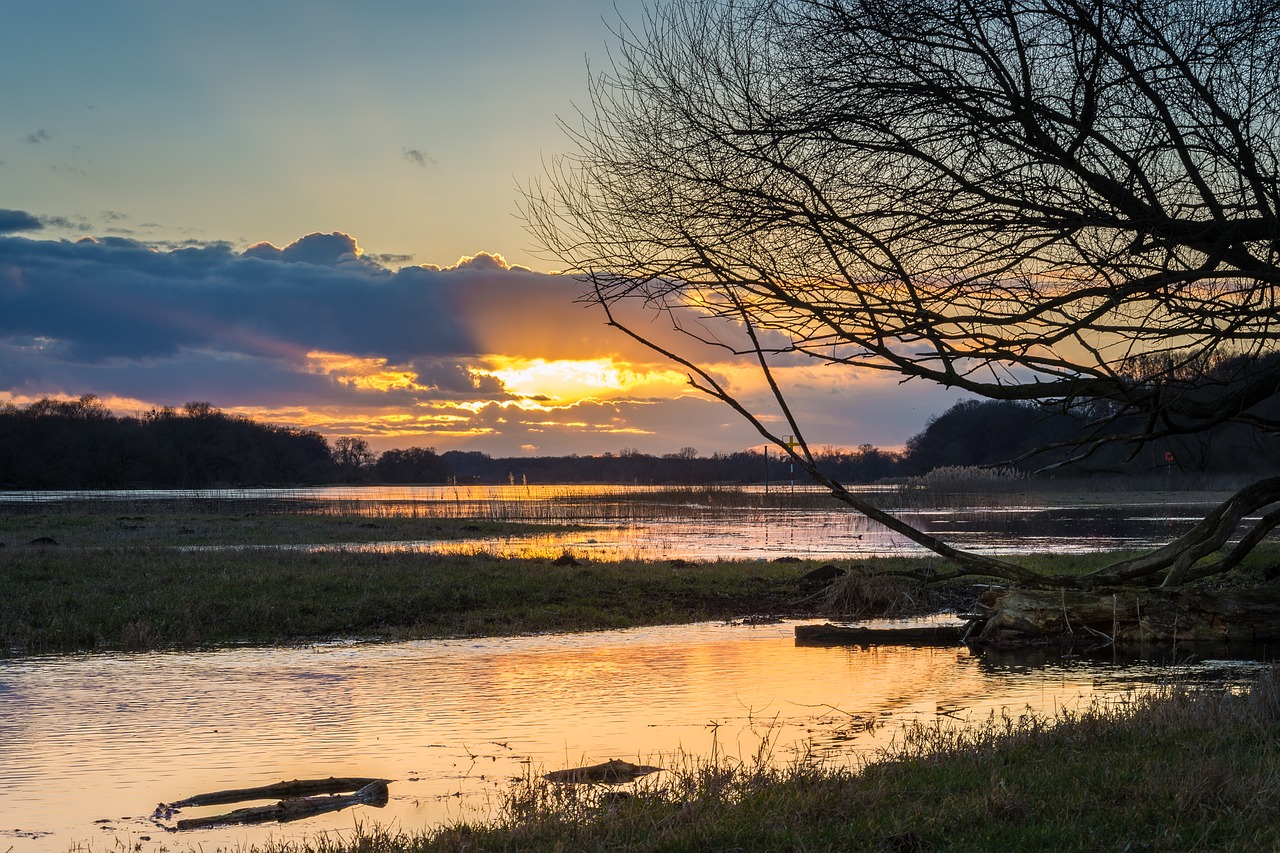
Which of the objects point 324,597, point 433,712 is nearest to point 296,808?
point 433,712

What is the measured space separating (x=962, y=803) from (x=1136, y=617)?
11386 mm

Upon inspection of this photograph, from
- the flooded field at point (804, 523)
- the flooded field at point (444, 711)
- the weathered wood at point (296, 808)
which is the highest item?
the flooded field at point (804, 523)

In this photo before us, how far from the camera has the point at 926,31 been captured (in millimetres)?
8625

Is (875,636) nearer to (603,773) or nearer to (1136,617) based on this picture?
(1136,617)

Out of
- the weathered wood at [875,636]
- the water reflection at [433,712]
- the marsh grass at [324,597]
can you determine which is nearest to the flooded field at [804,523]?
the marsh grass at [324,597]

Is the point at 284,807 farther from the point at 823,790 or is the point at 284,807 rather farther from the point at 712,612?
the point at 712,612

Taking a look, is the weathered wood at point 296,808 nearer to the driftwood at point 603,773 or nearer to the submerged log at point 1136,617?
the driftwood at point 603,773

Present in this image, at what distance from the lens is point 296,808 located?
27.1ft

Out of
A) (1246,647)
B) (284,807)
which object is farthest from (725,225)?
(1246,647)

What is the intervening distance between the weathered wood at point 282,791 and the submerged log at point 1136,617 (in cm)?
1118

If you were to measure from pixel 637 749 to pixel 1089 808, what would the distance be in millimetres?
4991

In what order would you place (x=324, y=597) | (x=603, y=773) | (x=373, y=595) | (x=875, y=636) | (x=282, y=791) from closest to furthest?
(x=282, y=791) < (x=603, y=773) < (x=875, y=636) < (x=324, y=597) < (x=373, y=595)

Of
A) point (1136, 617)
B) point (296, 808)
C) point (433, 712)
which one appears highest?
point (1136, 617)

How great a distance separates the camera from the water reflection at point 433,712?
902 cm
